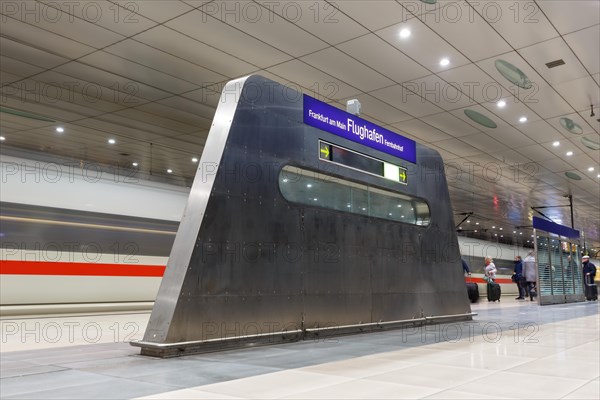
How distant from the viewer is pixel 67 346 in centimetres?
507

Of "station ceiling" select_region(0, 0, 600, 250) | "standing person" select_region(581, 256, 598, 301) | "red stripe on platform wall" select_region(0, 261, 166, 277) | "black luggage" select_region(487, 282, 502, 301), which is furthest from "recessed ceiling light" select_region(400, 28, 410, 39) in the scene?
"standing person" select_region(581, 256, 598, 301)

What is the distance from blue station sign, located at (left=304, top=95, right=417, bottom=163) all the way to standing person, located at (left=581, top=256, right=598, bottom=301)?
45.5ft

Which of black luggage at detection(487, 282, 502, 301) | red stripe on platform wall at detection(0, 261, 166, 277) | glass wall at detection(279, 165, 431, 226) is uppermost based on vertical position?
glass wall at detection(279, 165, 431, 226)

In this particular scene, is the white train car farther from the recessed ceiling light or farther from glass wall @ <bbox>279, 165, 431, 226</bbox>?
the recessed ceiling light

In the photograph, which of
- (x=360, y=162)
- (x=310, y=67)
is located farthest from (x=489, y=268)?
(x=360, y=162)

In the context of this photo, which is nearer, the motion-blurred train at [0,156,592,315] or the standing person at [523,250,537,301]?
the motion-blurred train at [0,156,592,315]

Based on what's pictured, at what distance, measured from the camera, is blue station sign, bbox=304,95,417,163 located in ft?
20.4

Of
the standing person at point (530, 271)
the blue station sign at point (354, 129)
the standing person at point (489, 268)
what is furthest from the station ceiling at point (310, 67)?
the standing person at point (489, 268)

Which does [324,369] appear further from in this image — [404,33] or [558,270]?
[558,270]

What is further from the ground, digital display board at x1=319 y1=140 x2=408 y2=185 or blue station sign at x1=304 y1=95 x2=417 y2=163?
blue station sign at x1=304 y1=95 x2=417 y2=163

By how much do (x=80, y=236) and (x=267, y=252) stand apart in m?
5.10

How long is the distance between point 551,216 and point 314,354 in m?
25.1

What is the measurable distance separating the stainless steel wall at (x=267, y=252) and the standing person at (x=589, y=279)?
544 inches

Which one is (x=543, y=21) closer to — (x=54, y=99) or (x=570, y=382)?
(x=570, y=382)
